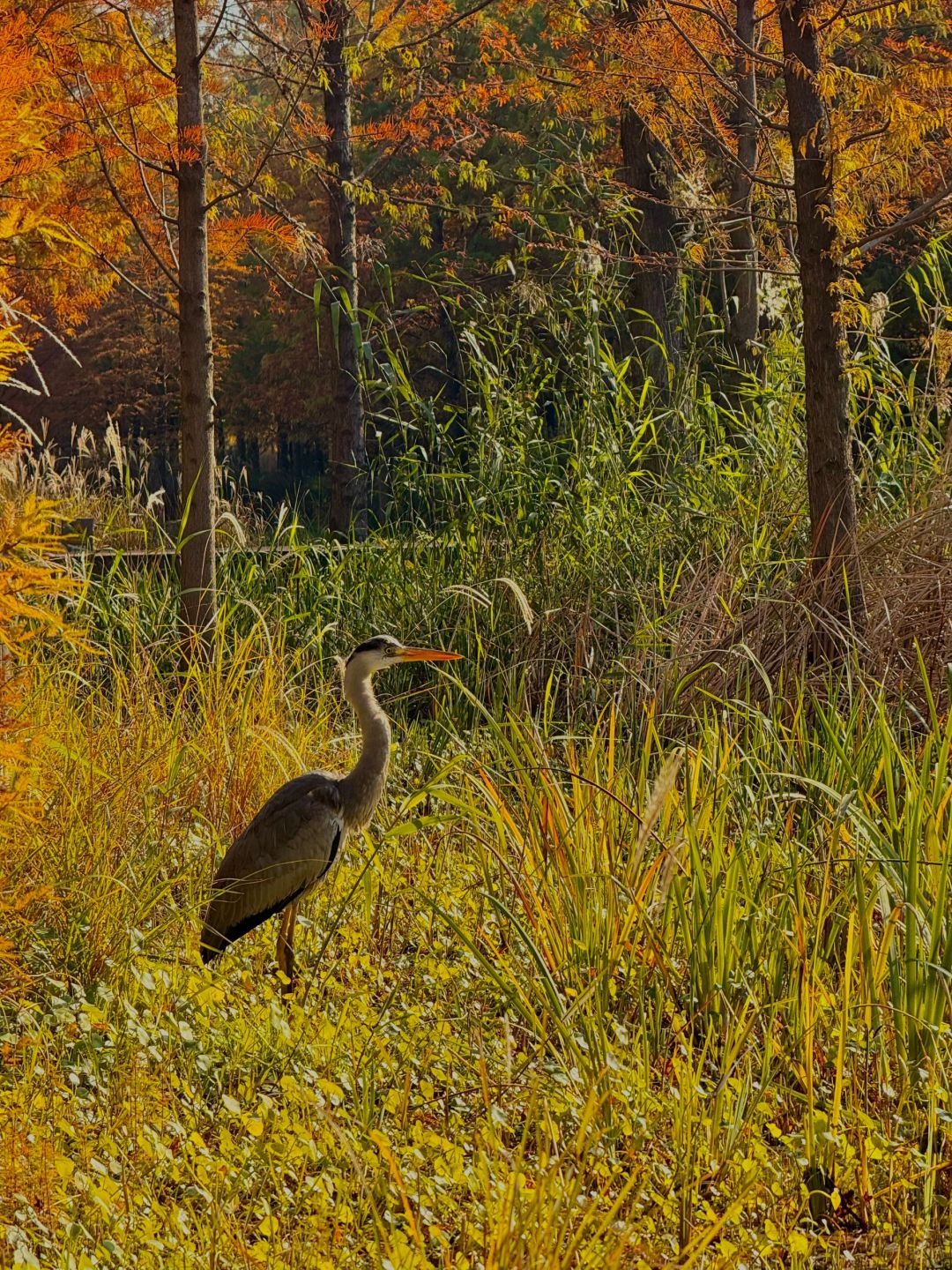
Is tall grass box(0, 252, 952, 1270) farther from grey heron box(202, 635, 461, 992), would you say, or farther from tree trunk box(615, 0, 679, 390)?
tree trunk box(615, 0, 679, 390)

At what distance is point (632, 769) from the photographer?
5477mm

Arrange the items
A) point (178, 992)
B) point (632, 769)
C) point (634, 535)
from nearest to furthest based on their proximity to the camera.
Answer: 1. point (178, 992)
2. point (632, 769)
3. point (634, 535)

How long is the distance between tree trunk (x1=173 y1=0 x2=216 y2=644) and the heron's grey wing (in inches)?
91.4

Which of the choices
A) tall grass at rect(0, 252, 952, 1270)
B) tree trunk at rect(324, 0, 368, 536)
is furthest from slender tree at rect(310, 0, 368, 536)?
tall grass at rect(0, 252, 952, 1270)

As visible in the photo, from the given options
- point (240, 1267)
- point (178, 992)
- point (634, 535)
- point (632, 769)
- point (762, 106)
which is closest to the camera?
point (240, 1267)

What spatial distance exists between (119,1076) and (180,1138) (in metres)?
0.29

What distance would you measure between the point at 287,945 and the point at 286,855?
0.31m

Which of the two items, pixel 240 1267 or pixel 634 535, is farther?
pixel 634 535

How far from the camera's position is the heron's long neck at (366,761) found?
453cm

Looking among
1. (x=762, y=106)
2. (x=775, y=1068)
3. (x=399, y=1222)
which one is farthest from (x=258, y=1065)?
(x=762, y=106)

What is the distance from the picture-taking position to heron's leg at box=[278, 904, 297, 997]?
4.34m

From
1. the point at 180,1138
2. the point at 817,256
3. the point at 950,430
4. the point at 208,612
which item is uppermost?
the point at 817,256

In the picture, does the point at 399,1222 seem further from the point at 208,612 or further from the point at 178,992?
the point at 208,612

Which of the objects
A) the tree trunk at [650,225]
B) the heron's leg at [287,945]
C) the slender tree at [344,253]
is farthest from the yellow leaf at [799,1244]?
the slender tree at [344,253]
